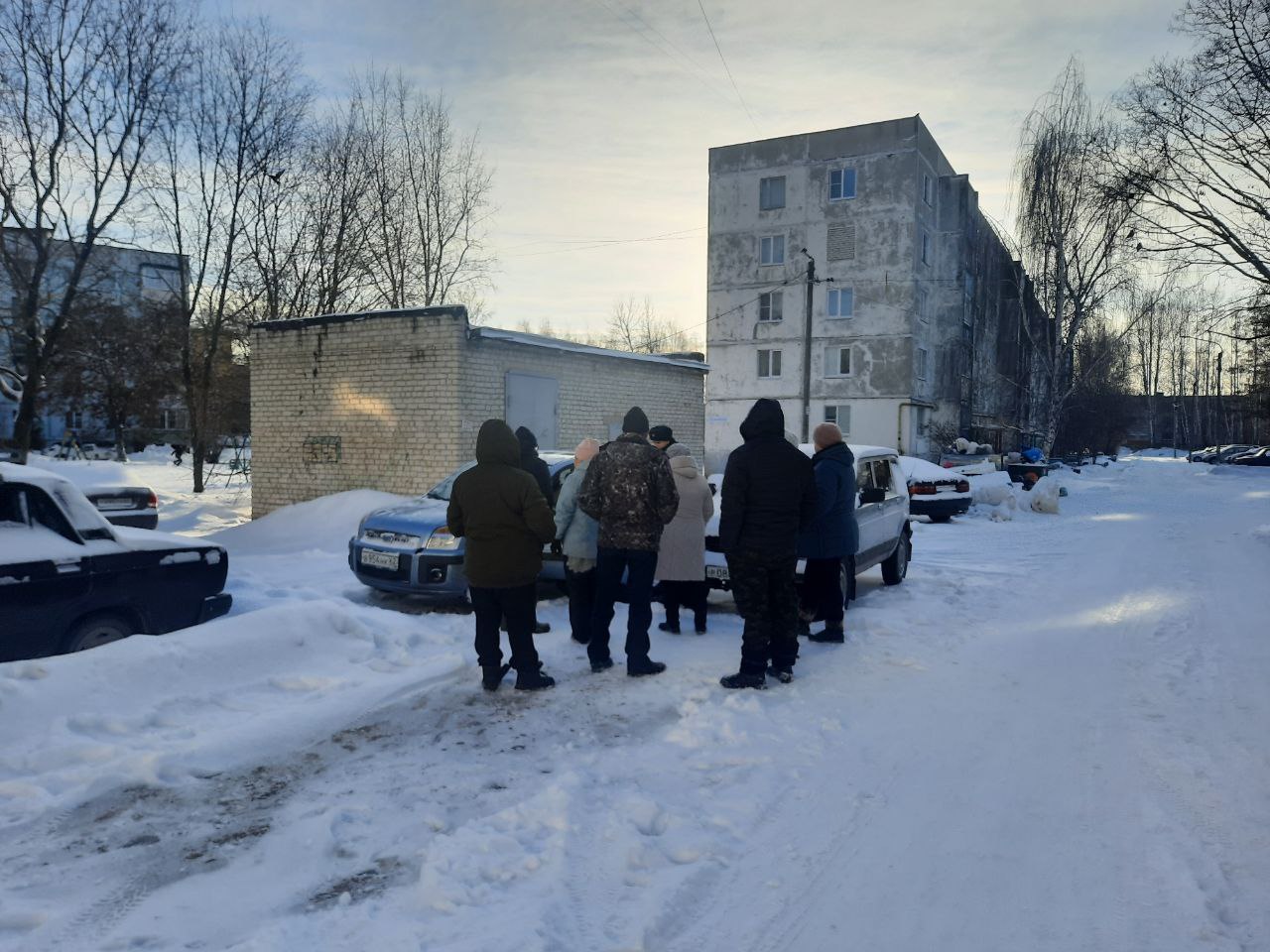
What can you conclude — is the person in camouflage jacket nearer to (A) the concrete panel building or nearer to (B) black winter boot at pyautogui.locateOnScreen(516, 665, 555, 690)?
(B) black winter boot at pyautogui.locateOnScreen(516, 665, 555, 690)

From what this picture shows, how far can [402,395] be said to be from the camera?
14539 millimetres

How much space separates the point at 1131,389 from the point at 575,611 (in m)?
89.6

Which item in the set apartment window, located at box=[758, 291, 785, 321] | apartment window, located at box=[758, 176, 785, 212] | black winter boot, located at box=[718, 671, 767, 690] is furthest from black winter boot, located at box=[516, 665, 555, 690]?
apartment window, located at box=[758, 176, 785, 212]

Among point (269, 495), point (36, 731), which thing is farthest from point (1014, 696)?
point (269, 495)

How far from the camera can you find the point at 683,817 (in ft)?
12.2

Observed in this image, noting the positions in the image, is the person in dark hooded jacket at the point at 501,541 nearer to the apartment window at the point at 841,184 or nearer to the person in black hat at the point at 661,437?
the person in black hat at the point at 661,437

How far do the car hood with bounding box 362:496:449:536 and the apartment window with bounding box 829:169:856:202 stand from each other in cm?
3360

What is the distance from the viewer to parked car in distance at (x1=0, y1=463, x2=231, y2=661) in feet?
16.6

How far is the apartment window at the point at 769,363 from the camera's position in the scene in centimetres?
3956

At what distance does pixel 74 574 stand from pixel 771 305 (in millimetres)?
36736

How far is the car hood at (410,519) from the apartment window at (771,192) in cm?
3392

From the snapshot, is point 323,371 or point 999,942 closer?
point 999,942

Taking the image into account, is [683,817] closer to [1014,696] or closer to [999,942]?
[999,942]

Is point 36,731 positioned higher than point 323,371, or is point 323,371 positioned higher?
point 323,371
